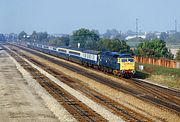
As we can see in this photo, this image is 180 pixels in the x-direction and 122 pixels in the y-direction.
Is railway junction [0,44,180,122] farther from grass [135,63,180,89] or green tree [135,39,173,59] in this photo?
green tree [135,39,173,59]

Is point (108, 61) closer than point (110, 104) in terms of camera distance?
No

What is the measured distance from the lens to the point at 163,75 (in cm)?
5050

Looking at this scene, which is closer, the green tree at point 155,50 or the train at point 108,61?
the train at point 108,61

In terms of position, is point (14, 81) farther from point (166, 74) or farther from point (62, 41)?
point (62, 41)

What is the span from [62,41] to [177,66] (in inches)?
5162

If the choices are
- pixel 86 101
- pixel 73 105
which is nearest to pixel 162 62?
pixel 86 101

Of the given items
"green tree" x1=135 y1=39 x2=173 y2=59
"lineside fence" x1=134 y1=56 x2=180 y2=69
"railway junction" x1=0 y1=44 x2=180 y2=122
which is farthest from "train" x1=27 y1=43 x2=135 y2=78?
"green tree" x1=135 y1=39 x2=173 y2=59

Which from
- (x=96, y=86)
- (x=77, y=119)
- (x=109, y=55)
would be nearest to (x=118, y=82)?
(x=96, y=86)

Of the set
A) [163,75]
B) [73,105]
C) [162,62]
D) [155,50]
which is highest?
[155,50]

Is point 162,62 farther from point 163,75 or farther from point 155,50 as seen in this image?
point 155,50

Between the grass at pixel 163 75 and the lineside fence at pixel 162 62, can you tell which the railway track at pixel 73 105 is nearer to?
the grass at pixel 163 75

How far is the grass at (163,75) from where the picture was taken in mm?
43647

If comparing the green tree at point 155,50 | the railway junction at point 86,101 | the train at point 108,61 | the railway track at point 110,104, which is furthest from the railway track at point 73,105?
the green tree at point 155,50

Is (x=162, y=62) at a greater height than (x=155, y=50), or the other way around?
(x=155, y=50)
